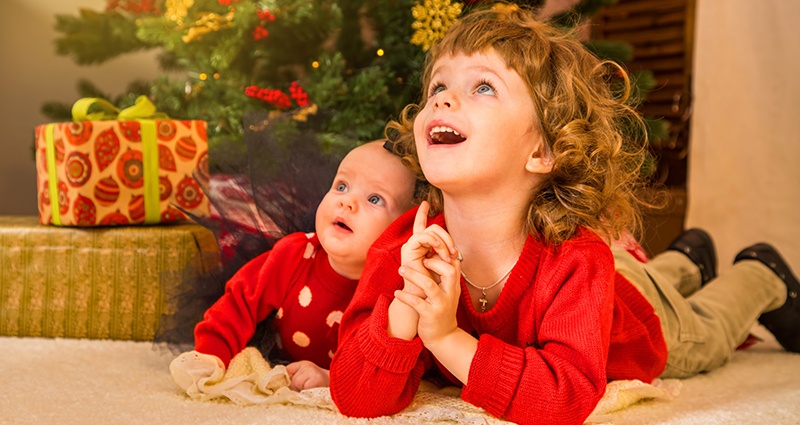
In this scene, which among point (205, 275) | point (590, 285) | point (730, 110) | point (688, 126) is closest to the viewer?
point (590, 285)

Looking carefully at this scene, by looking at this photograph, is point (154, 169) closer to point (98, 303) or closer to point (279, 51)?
point (98, 303)

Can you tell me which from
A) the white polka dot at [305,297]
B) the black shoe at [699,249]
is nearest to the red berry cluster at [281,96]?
the white polka dot at [305,297]

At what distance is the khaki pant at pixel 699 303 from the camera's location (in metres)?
1.33

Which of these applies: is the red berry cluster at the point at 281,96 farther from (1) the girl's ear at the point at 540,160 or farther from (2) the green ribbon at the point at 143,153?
(1) the girl's ear at the point at 540,160

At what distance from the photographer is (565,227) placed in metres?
1.05

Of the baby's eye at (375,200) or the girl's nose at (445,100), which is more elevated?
the girl's nose at (445,100)

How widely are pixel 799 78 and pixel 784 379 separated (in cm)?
149

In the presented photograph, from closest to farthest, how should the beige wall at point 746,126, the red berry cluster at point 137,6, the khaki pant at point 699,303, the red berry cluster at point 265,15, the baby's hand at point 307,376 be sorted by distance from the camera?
1. the baby's hand at point 307,376
2. the khaki pant at point 699,303
3. the red berry cluster at point 265,15
4. the red berry cluster at point 137,6
5. the beige wall at point 746,126

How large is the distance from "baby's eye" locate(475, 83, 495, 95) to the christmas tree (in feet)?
1.68

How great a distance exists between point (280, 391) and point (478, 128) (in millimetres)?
442

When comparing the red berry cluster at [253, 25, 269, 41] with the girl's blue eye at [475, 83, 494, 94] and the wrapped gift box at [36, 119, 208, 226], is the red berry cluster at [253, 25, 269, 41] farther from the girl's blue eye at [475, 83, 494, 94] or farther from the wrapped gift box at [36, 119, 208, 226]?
the girl's blue eye at [475, 83, 494, 94]

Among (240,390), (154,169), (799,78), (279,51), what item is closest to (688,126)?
(799,78)

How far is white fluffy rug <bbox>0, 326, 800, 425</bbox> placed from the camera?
1026 millimetres

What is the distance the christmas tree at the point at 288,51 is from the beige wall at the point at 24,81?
0.51 m
